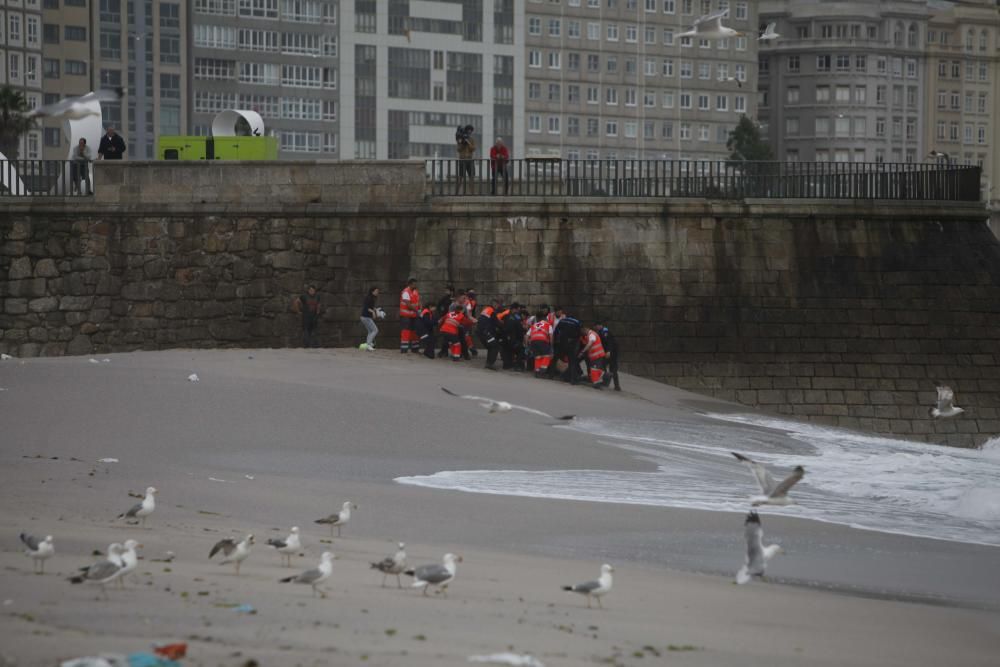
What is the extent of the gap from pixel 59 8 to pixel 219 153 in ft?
195

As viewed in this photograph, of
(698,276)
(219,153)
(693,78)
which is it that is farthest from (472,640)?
(693,78)

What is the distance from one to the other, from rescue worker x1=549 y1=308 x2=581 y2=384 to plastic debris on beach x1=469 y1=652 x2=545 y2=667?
61.3ft

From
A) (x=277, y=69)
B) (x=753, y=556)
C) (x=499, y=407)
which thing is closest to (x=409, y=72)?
(x=277, y=69)

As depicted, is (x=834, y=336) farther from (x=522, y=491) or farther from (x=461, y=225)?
(x=522, y=491)

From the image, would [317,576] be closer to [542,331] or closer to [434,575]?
[434,575]

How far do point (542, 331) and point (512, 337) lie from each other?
0.61 metres

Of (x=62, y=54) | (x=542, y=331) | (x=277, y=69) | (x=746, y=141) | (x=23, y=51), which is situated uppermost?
(x=62, y=54)

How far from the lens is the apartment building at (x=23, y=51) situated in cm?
8350

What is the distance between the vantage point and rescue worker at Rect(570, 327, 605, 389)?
92.5 feet

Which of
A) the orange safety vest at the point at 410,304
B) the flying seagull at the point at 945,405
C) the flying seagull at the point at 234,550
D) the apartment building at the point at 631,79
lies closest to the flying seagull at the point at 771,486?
the flying seagull at the point at 234,550

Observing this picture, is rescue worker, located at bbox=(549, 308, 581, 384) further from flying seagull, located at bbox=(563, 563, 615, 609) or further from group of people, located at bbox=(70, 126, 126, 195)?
flying seagull, located at bbox=(563, 563, 615, 609)

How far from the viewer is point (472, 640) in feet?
33.1

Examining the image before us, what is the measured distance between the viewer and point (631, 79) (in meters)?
97.8

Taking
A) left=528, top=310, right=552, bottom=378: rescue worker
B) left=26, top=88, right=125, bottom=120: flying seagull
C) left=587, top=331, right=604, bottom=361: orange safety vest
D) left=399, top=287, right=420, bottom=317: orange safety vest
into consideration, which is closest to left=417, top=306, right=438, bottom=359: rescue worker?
left=399, top=287, right=420, bottom=317: orange safety vest
